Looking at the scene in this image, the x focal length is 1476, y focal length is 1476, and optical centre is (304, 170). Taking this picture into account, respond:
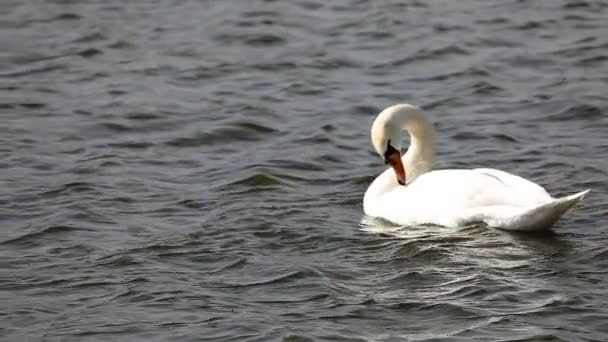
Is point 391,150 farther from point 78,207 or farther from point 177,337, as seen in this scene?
point 177,337

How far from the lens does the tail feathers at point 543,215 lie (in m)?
8.93

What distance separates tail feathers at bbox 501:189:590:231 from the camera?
893 centimetres

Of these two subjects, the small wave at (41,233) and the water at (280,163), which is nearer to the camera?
the water at (280,163)

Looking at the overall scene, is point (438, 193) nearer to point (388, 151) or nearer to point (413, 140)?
point (388, 151)

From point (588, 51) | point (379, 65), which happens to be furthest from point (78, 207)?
point (588, 51)

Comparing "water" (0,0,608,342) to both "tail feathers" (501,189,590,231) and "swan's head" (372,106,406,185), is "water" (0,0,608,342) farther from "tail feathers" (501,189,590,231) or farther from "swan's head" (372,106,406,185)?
"swan's head" (372,106,406,185)

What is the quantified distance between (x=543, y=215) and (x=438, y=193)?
76cm

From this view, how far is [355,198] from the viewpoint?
417 inches

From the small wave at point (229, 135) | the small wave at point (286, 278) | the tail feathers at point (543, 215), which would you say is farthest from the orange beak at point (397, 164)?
the small wave at point (229, 135)

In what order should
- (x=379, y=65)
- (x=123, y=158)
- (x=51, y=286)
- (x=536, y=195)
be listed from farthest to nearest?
1. (x=379, y=65)
2. (x=123, y=158)
3. (x=536, y=195)
4. (x=51, y=286)

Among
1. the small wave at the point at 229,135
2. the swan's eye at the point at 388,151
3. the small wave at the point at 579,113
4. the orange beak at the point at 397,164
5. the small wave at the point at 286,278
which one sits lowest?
the small wave at the point at 579,113

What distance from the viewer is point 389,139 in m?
10.1

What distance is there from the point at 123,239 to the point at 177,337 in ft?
6.61

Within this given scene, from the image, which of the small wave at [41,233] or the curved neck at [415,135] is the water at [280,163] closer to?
the small wave at [41,233]
